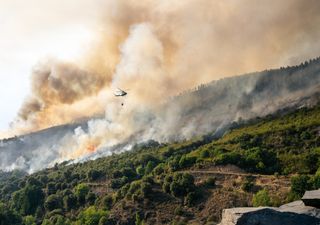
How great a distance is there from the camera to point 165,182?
130m

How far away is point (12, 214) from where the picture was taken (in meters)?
123

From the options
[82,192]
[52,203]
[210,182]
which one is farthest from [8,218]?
[210,182]

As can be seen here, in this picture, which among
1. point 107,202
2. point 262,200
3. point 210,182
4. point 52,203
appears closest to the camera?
point 262,200

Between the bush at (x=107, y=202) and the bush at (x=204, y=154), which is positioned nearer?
the bush at (x=107, y=202)

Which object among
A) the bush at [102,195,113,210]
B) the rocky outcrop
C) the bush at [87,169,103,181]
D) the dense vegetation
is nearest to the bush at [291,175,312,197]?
the dense vegetation

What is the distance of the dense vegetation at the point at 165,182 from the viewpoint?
386ft

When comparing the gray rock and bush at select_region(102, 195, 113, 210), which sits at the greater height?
bush at select_region(102, 195, 113, 210)

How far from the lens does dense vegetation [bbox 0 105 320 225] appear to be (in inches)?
4628

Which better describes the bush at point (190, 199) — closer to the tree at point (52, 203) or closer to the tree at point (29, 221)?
the tree at point (29, 221)

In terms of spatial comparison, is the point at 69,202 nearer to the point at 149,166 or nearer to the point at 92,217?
the point at 92,217

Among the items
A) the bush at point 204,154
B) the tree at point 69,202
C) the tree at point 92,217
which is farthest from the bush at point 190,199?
the bush at point 204,154

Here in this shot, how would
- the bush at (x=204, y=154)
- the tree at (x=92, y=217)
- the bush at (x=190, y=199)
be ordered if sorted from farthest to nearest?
the bush at (x=204, y=154) → the bush at (x=190, y=199) → the tree at (x=92, y=217)

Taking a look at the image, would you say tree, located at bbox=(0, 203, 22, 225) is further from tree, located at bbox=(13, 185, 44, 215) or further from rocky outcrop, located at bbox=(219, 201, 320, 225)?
rocky outcrop, located at bbox=(219, 201, 320, 225)

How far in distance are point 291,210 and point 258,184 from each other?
289ft
